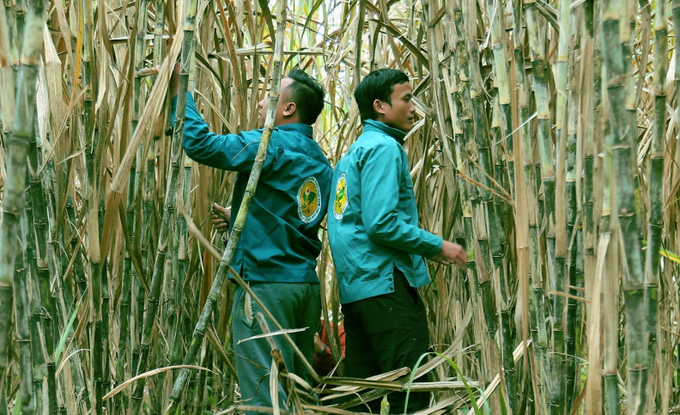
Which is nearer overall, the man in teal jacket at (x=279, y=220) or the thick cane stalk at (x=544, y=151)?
the thick cane stalk at (x=544, y=151)

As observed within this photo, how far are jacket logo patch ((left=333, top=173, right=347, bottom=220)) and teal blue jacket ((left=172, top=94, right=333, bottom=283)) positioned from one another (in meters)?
0.07

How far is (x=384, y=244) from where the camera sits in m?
1.58

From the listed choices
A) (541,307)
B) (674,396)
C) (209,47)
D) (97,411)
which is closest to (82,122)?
(209,47)

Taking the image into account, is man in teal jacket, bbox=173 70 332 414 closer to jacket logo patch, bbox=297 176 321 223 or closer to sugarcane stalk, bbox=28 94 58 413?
jacket logo patch, bbox=297 176 321 223

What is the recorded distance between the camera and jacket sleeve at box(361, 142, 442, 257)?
1532 millimetres

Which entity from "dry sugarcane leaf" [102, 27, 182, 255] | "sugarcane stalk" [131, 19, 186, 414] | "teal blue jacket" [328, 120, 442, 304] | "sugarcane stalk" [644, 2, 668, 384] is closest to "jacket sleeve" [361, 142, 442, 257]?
"teal blue jacket" [328, 120, 442, 304]

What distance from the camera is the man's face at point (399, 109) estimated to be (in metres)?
1.71

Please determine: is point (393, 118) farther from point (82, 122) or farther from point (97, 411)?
point (97, 411)

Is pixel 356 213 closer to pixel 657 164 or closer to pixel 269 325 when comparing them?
pixel 269 325

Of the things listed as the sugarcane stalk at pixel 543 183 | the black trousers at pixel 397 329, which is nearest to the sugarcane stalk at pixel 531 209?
the sugarcane stalk at pixel 543 183

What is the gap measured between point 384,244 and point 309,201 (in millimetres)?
248

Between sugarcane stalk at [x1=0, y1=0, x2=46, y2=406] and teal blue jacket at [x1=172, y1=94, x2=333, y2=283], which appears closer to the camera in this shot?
sugarcane stalk at [x1=0, y1=0, x2=46, y2=406]

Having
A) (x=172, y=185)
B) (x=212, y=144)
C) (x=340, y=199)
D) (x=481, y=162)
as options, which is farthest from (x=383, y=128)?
(x=172, y=185)

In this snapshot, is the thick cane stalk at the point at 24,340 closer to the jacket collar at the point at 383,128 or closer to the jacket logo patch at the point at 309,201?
the jacket logo patch at the point at 309,201
